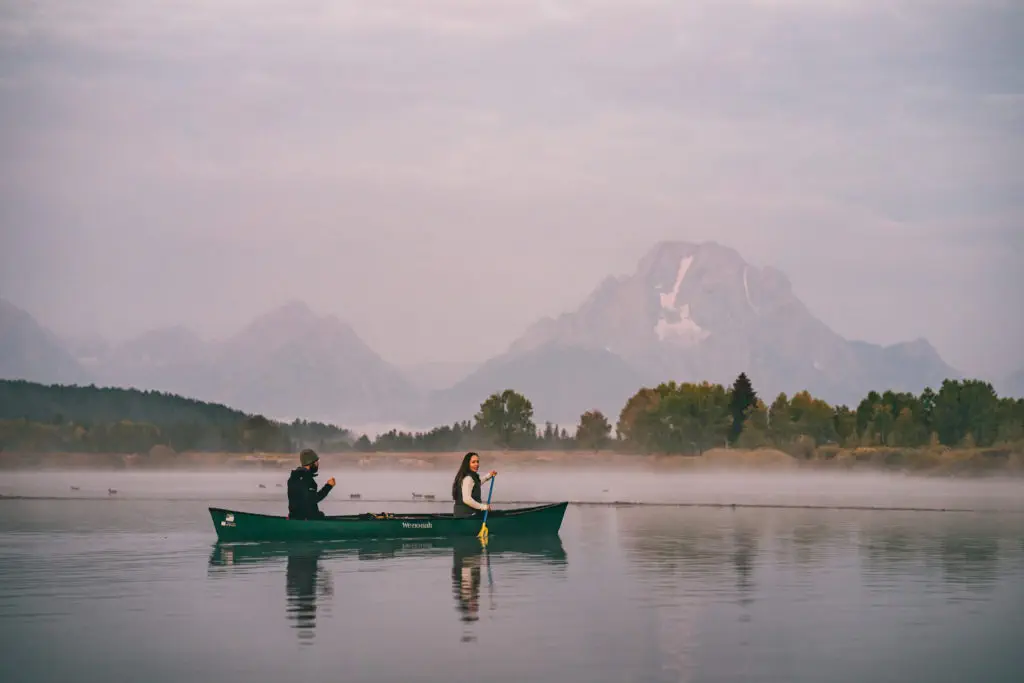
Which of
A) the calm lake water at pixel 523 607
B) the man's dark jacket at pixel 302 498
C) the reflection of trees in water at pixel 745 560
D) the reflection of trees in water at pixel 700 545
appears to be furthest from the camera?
the man's dark jacket at pixel 302 498

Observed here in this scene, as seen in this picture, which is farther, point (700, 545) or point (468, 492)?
point (700, 545)

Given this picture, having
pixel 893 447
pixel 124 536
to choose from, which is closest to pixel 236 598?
pixel 124 536

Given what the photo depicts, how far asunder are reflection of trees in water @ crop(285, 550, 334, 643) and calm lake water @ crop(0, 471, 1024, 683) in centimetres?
9

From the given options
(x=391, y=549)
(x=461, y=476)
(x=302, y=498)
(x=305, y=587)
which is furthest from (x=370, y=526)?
(x=305, y=587)

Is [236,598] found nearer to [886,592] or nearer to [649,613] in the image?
[649,613]

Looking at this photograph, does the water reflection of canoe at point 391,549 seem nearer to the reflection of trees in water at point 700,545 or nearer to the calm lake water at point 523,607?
the calm lake water at point 523,607

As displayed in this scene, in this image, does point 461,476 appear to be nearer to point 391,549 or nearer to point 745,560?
point 391,549

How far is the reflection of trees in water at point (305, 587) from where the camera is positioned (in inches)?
1111

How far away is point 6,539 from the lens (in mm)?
50750

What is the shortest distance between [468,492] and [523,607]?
52.9 ft

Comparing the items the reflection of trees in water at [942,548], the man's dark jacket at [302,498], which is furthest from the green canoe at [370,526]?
the reflection of trees in water at [942,548]

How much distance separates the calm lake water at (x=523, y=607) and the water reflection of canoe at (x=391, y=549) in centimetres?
16

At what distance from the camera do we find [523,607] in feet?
102

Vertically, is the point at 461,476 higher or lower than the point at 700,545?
higher
